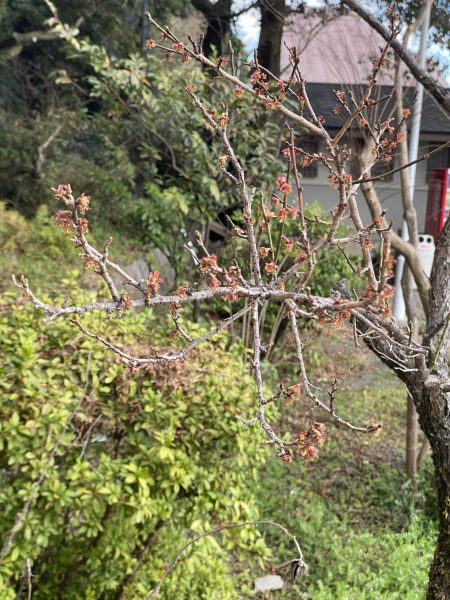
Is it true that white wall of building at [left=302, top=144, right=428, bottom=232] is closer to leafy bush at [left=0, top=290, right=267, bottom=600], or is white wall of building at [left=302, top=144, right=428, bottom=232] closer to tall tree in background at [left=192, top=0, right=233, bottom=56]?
tall tree in background at [left=192, top=0, right=233, bottom=56]

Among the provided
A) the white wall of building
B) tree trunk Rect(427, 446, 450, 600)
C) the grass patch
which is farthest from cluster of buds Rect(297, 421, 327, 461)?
the white wall of building

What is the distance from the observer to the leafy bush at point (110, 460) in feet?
8.04

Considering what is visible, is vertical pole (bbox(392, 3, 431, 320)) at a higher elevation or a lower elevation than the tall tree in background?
lower

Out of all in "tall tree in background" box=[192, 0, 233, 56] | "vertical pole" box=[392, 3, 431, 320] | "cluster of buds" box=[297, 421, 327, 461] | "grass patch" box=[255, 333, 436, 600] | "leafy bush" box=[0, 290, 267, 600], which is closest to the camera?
"cluster of buds" box=[297, 421, 327, 461]

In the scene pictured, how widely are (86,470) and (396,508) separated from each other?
2928 mm

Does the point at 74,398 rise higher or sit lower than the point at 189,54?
lower

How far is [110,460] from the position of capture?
262 centimetres

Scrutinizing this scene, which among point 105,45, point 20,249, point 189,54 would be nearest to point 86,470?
point 189,54

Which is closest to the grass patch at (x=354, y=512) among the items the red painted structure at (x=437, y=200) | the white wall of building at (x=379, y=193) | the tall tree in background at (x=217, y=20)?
the white wall of building at (x=379, y=193)

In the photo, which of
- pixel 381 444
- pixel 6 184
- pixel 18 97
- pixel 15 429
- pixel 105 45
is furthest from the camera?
pixel 18 97

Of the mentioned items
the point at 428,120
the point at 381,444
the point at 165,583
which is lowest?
the point at 381,444

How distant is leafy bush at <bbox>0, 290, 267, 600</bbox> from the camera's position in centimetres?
245

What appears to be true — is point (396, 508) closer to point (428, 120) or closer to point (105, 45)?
point (428, 120)

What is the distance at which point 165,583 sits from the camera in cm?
287
